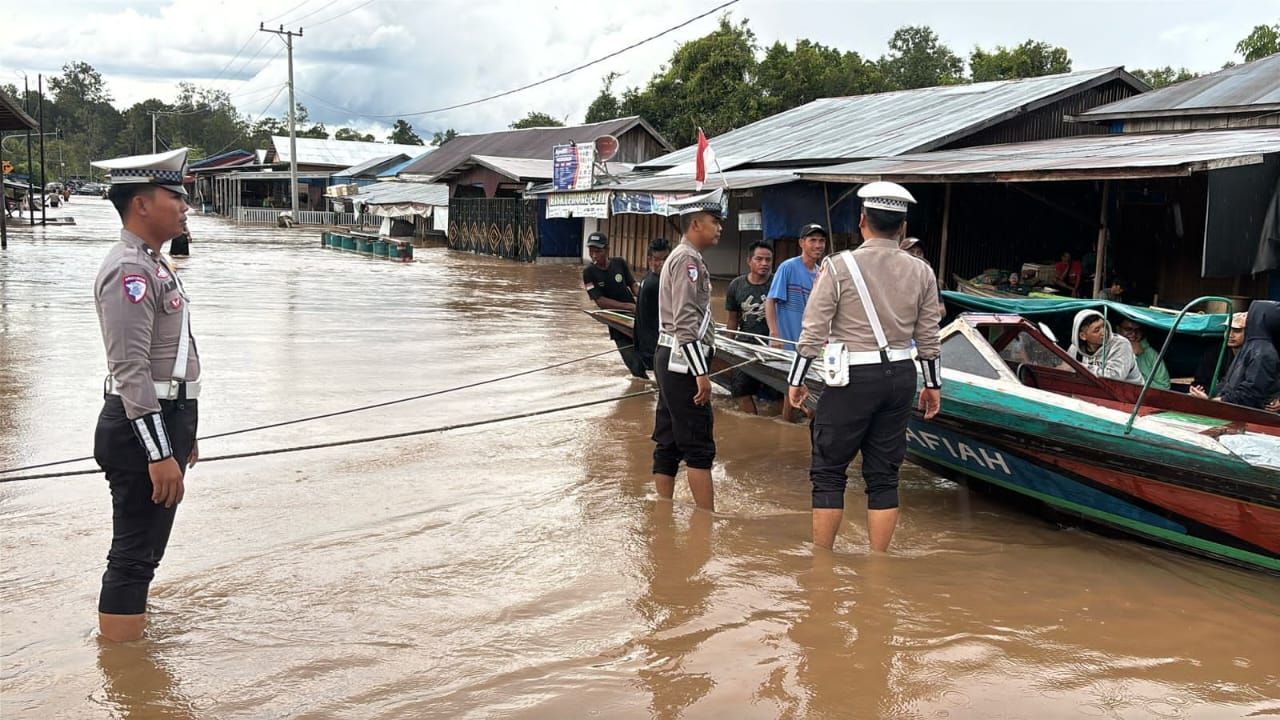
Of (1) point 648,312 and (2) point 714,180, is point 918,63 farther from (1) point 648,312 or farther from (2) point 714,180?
(1) point 648,312

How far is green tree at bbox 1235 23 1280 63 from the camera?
28.6 m

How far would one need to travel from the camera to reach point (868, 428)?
490 cm

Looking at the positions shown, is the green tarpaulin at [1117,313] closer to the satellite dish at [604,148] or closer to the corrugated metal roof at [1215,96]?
the corrugated metal roof at [1215,96]

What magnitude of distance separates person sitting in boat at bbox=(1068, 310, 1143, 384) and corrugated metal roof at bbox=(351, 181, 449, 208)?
31.3 m

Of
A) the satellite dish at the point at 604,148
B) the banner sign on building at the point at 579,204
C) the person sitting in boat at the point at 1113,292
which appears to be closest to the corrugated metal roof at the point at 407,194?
the banner sign on building at the point at 579,204

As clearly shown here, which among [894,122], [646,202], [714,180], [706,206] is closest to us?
[706,206]

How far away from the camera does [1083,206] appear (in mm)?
14211

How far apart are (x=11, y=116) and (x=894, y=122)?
19.8 meters

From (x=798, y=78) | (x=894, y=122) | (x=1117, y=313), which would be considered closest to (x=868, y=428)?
(x=1117, y=313)

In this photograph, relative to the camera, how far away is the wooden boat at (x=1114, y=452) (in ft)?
16.3

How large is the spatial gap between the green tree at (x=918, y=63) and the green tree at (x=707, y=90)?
987 cm

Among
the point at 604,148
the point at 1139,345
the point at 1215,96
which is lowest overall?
the point at 1139,345

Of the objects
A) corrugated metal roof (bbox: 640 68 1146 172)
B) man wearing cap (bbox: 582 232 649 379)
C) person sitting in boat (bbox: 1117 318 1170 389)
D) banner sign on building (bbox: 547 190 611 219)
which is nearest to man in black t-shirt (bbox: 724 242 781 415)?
man wearing cap (bbox: 582 232 649 379)

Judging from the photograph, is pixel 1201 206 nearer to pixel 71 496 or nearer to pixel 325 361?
pixel 325 361
